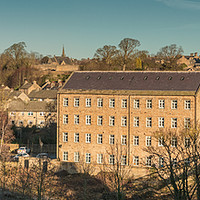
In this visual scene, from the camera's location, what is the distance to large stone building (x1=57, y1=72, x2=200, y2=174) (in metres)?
Result: 40.3

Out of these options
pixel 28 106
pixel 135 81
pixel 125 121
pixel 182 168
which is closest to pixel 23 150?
pixel 28 106

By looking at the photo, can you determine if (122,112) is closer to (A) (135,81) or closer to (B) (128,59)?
(A) (135,81)

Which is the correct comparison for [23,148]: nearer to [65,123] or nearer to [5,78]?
[65,123]

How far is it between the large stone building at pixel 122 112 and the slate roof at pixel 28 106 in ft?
78.7

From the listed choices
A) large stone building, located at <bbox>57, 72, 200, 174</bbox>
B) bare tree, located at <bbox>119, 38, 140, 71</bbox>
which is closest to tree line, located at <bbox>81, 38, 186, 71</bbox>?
bare tree, located at <bbox>119, 38, 140, 71</bbox>

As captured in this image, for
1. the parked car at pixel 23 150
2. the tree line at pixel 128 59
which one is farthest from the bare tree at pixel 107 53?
the parked car at pixel 23 150

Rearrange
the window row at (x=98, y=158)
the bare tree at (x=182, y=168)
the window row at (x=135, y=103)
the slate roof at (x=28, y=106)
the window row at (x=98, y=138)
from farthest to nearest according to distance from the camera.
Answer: the slate roof at (x=28, y=106) → the window row at (x=98, y=138) → the window row at (x=98, y=158) → the window row at (x=135, y=103) → the bare tree at (x=182, y=168)

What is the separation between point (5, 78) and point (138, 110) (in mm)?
74900

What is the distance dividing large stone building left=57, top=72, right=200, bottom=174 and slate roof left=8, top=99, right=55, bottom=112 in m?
24.0

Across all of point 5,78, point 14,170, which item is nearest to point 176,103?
point 14,170

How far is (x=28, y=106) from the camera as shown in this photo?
224ft

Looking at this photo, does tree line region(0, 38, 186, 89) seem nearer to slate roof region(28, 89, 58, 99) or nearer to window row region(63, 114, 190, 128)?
slate roof region(28, 89, 58, 99)

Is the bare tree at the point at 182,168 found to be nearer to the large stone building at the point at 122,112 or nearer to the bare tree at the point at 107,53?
the large stone building at the point at 122,112

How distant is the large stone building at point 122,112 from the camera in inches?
1587
